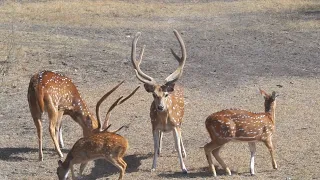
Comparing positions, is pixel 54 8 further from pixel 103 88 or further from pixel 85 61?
pixel 103 88

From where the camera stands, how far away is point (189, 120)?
14.9 metres

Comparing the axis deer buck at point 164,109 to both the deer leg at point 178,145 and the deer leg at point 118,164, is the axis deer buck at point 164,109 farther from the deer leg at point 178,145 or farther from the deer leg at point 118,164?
the deer leg at point 118,164

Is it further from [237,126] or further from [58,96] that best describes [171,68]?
A: [237,126]

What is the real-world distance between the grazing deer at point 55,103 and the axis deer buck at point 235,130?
72.2 inches

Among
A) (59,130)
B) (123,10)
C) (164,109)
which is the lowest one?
(123,10)

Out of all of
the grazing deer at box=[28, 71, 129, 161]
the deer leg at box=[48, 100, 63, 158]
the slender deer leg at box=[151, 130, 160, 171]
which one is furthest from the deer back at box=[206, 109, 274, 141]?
the deer leg at box=[48, 100, 63, 158]

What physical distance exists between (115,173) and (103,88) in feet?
19.5

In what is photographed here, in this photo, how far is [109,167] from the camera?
39.8 ft

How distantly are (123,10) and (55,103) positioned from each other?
59.6 feet

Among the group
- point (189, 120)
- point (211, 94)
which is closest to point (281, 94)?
point (211, 94)

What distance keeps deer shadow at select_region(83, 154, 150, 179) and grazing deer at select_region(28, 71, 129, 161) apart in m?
0.57

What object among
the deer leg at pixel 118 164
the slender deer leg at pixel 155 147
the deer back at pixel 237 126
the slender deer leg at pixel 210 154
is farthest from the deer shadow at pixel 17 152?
the deer back at pixel 237 126

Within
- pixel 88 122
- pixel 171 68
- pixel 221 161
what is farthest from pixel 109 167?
pixel 171 68

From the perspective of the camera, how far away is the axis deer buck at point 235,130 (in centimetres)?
1139
